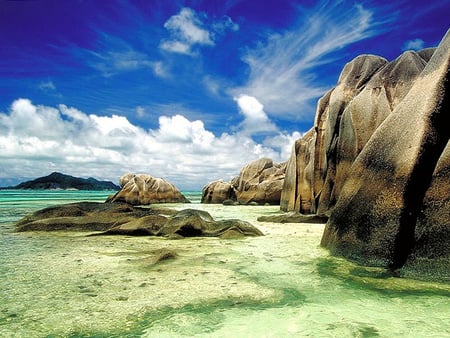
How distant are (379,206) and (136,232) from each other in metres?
5.73

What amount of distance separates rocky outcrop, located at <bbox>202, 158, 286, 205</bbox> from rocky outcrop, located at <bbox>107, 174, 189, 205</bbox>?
120 inches

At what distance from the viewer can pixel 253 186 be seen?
29.1 m

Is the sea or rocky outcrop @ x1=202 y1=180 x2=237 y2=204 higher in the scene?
rocky outcrop @ x1=202 y1=180 x2=237 y2=204

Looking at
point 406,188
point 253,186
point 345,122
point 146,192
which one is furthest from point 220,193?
point 406,188

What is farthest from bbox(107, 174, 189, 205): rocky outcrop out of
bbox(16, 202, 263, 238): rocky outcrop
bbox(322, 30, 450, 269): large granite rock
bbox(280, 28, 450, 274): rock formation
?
bbox(322, 30, 450, 269): large granite rock

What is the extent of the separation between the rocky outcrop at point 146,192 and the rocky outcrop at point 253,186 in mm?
3046

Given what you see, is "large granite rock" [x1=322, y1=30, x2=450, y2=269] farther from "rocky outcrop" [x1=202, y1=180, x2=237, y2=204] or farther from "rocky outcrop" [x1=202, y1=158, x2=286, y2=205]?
"rocky outcrop" [x1=202, y1=180, x2=237, y2=204]

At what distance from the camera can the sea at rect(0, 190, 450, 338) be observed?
8.91 ft

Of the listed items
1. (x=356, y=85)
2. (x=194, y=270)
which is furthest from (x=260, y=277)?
(x=356, y=85)

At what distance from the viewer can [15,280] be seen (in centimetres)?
413

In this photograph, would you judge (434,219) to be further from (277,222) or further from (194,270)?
(277,222)

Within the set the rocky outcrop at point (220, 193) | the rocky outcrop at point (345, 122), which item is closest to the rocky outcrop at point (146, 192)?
the rocky outcrop at point (220, 193)

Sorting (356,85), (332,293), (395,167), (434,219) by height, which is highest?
(356,85)

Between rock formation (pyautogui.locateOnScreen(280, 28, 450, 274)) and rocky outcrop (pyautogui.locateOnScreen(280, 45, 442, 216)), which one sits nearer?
rock formation (pyautogui.locateOnScreen(280, 28, 450, 274))
